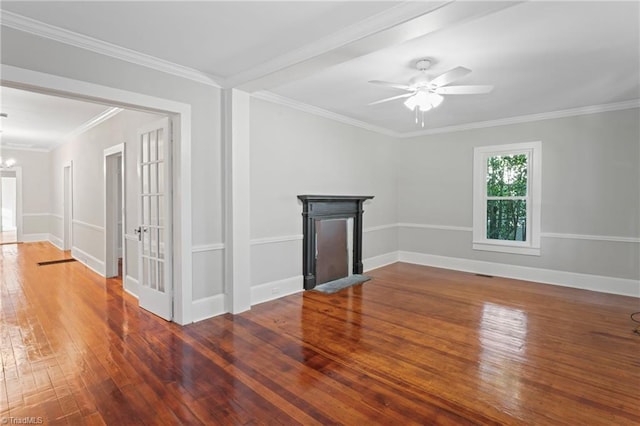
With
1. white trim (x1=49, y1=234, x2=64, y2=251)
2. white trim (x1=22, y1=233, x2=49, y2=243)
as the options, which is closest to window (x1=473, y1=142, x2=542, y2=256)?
white trim (x1=49, y1=234, x2=64, y2=251)

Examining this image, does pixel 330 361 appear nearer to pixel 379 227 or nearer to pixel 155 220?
pixel 155 220

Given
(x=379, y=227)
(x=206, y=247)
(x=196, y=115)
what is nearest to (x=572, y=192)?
(x=379, y=227)

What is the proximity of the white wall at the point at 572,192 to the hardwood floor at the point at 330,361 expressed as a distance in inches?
33.1

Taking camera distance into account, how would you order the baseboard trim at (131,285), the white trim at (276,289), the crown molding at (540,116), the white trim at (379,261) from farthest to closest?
1. the white trim at (379,261)
2. the crown molding at (540,116)
3. the baseboard trim at (131,285)
4. the white trim at (276,289)

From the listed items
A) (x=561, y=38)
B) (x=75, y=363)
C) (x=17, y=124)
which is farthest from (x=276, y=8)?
(x=17, y=124)

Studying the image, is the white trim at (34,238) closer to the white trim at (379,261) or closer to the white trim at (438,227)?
the white trim at (379,261)

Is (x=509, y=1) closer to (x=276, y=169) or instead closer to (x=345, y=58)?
(x=345, y=58)

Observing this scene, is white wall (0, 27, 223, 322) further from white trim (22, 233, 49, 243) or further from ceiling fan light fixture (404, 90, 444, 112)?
white trim (22, 233, 49, 243)

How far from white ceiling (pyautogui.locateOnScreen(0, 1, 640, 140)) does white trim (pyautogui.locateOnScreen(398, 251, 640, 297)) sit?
104 inches

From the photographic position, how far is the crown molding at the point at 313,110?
4418 mm

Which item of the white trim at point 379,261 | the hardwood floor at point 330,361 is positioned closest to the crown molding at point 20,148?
the hardwood floor at point 330,361

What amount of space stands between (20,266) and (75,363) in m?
5.08

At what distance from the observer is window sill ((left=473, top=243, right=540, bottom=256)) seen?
555 cm

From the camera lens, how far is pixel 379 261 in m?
6.57
